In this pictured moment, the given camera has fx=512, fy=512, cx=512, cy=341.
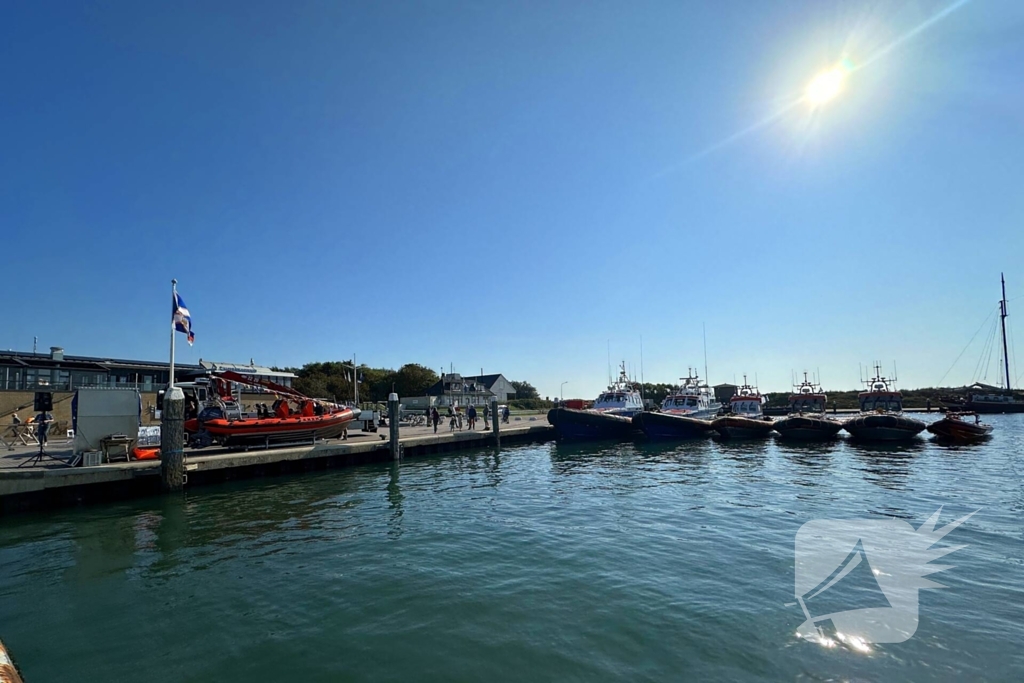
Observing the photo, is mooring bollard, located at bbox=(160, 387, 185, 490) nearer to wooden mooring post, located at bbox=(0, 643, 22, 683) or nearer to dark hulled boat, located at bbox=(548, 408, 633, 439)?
wooden mooring post, located at bbox=(0, 643, 22, 683)

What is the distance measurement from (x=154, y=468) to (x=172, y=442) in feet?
3.37

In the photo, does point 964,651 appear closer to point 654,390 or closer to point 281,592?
point 281,592

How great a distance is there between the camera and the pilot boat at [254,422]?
755 inches

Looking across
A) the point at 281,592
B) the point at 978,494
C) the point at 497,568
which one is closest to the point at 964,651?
the point at 497,568

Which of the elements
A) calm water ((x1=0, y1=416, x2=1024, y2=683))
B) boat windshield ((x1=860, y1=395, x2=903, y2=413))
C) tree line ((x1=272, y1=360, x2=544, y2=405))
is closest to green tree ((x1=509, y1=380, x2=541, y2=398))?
tree line ((x1=272, y1=360, x2=544, y2=405))

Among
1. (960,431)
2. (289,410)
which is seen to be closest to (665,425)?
(960,431)

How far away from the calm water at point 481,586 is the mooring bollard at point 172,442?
741 mm

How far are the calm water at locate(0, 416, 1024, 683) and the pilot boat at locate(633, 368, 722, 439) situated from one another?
15818 millimetres

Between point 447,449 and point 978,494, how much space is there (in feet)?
66.2

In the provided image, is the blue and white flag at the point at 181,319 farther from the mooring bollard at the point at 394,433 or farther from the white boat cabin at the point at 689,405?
the white boat cabin at the point at 689,405

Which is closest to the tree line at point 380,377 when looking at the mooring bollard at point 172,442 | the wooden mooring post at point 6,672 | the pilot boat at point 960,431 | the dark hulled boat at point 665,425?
the dark hulled boat at point 665,425

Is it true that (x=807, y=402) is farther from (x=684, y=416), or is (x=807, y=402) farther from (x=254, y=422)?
(x=254, y=422)

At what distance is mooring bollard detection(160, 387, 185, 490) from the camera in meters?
15.1

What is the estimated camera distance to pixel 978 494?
13.8m
